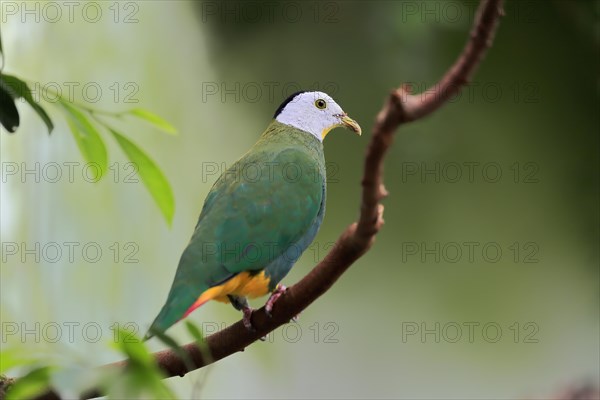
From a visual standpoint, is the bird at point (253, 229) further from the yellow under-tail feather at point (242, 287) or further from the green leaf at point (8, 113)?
the green leaf at point (8, 113)

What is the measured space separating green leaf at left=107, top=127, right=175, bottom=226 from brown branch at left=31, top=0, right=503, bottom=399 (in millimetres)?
228

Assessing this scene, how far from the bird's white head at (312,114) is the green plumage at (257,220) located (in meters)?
0.18

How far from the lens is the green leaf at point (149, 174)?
3.51 ft

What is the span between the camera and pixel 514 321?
2.84m

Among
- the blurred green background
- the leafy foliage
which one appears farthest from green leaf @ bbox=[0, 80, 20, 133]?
the blurred green background

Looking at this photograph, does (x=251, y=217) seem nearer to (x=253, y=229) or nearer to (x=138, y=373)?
(x=253, y=229)

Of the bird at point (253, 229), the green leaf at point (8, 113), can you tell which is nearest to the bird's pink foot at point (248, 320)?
the bird at point (253, 229)

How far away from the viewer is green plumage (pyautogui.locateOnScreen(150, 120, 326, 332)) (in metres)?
1.44

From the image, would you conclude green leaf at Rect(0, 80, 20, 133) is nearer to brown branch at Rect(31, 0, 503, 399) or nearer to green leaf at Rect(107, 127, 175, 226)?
green leaf at Rect(107, 127, 175, 226)

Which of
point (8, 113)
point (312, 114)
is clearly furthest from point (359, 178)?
point (8, 113)

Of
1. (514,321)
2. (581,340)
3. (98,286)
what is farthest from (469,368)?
(98,286)

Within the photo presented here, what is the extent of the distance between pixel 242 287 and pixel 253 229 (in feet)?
0.39

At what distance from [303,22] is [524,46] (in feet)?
2.46

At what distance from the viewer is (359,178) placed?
266 cm
